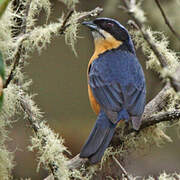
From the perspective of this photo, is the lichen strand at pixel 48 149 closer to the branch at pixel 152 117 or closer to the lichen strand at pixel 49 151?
the lichen strand at pixel 49 151

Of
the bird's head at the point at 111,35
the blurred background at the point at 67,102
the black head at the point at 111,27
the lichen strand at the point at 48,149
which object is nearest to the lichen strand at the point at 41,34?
the lichen strand at the point at 48,149

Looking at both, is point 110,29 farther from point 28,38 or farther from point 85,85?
point 85,85

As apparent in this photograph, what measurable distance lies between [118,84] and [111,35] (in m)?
0.51

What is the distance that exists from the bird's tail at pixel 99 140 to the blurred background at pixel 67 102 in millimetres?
1727

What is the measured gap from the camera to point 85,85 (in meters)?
5.01

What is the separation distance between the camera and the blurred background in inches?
175

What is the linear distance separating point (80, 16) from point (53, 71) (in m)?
2.32

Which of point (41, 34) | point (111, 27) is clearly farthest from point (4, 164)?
point (111, 27)

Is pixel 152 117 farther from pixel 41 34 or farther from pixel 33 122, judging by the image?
pixel 41 34

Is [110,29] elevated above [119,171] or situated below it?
above

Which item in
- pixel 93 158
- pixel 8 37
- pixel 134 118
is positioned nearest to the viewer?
pixel 8 37

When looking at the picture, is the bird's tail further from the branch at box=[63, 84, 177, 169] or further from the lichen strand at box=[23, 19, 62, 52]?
the lichen strand at box=[23, 19, 62, 52]

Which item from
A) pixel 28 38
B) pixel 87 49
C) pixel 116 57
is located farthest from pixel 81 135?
pixel 28 38

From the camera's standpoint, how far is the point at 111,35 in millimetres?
3332
